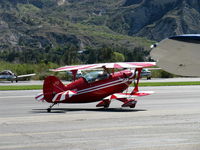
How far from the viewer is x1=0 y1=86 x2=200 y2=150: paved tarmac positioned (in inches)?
477

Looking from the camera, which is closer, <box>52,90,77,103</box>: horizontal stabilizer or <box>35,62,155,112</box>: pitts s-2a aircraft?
<box>52,90,77,103</box>: horizontal stabilizer

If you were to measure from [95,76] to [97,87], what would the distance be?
501 millimetres

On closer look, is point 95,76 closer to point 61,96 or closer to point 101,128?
point 61,96

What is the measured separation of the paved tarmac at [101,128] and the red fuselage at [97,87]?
20.4 inches

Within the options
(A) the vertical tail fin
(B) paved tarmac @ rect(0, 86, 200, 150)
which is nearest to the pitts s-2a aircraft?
(A) the vertical tail fin

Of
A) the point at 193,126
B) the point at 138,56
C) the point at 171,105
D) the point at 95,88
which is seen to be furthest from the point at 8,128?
the point at 138,56

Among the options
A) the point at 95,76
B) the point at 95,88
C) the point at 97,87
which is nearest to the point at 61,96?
the point at 95,88

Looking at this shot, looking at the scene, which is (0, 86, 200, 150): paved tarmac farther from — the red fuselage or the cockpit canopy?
the cockpit canopy

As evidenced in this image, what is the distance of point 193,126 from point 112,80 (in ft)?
24.9

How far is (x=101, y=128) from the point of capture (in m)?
15.0

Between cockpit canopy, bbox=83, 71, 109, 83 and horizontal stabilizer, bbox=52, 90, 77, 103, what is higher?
cockpit canopy, bbox=83, 71, 109, 83

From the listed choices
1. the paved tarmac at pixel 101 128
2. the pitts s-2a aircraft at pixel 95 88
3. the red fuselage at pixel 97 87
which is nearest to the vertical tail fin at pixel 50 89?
the pitts s-2a aircraft at pixel 95 88

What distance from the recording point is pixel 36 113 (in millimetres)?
19891

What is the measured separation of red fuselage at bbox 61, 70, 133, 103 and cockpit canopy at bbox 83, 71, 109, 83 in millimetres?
119
